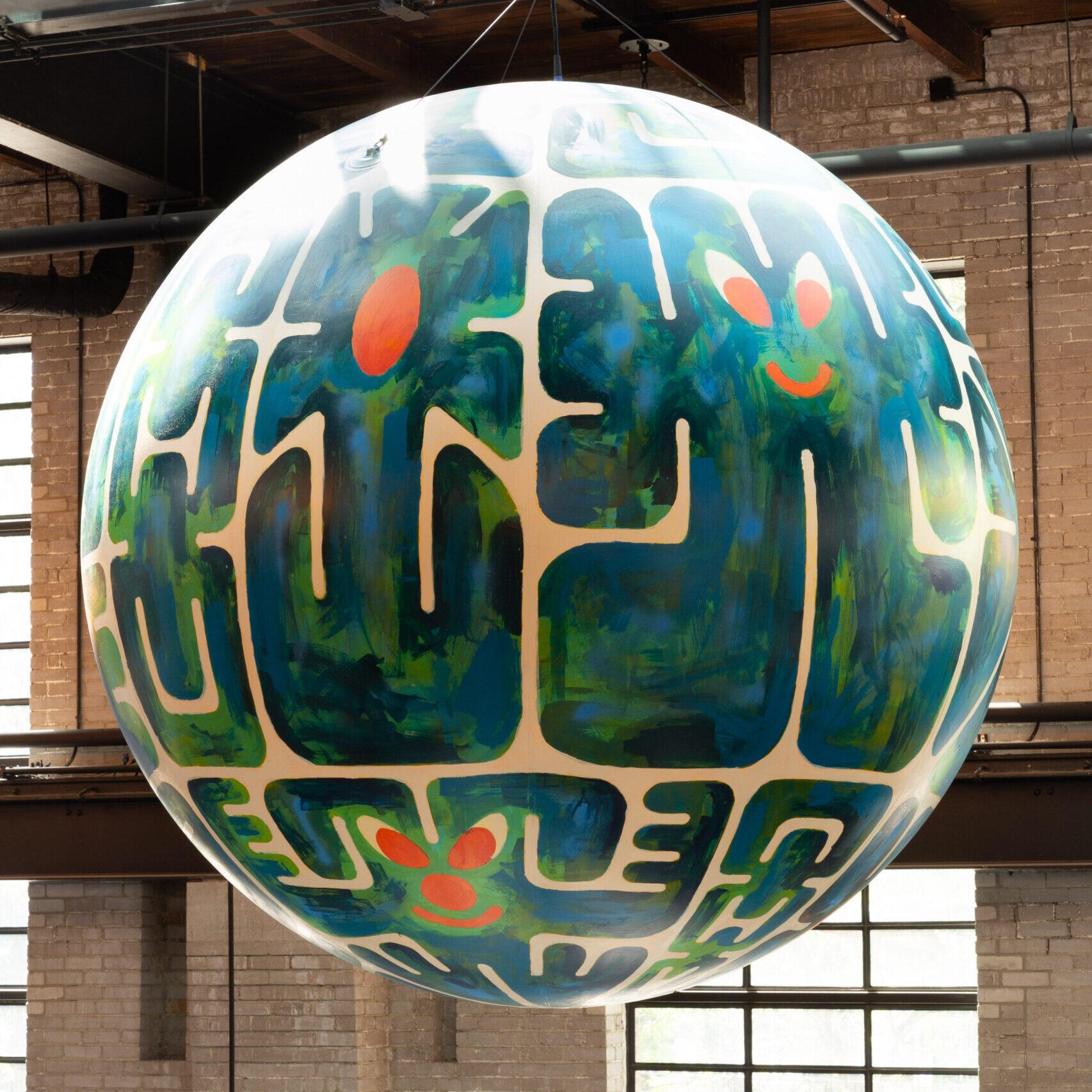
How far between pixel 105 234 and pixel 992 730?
14.3ft

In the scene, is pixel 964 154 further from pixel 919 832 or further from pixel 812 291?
pixel 812 291

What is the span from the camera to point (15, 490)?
9680 mm

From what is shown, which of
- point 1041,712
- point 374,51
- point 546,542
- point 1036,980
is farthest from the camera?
point 374,51

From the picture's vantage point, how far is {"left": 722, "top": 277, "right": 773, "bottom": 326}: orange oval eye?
1.06 m

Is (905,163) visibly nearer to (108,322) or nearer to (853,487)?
(108,322)

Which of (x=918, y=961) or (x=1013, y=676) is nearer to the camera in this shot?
(x=1013, y=676)

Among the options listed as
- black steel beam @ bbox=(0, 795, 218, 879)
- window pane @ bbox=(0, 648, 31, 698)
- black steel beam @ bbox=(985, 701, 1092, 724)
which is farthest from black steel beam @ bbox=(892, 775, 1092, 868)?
window pane @ bbox=(0, 648, 31, 698)

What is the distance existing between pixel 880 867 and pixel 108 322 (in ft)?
27.7

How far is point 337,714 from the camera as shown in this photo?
104cm

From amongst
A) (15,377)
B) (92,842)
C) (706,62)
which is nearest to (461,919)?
(92,842)

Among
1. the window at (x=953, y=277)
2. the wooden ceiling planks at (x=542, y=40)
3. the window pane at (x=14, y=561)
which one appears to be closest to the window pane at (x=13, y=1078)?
the window pane at (x=14, y=561)

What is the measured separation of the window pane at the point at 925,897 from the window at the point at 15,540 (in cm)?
476

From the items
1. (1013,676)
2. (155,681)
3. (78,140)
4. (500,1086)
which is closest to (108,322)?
(78,140)

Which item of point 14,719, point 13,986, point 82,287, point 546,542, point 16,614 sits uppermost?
point 82,287
